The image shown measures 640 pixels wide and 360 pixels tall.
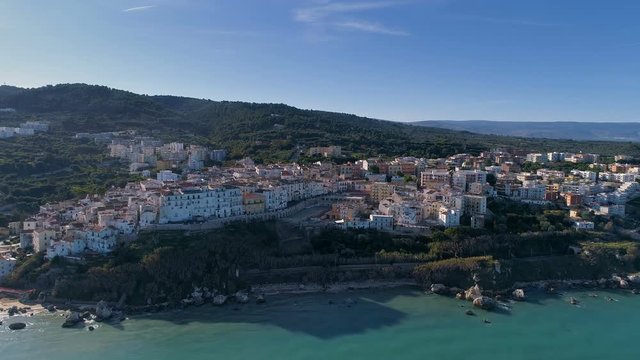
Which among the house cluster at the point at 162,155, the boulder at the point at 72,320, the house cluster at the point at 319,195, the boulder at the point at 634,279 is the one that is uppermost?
the house cluster at the point at 162,155

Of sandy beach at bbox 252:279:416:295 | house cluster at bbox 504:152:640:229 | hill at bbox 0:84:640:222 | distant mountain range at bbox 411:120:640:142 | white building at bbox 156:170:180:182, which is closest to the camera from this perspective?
sandy beach at bbox 252:279:416:295

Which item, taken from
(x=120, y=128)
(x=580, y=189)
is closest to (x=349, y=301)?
(x=580, y=189)

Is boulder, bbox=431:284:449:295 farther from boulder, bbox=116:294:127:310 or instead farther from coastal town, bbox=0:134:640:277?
boulder, bbox=116:294:127:310

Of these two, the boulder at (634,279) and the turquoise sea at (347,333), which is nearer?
the turquoise sea at (347,333)

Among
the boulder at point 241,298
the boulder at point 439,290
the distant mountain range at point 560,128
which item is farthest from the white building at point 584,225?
the distant mountain range at point 560,128

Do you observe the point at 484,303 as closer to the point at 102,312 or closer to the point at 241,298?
the point at 241,298

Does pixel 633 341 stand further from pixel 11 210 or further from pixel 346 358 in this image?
pixel 11 210

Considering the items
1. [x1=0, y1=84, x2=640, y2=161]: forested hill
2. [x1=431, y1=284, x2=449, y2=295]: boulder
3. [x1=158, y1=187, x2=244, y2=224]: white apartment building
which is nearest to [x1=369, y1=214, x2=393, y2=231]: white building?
[x1=431, y1=284, x2=449, y2=295]: boulder

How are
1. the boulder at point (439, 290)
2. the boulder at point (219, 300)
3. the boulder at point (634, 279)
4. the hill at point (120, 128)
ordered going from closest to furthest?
the boulder at point (219, 300)
the boulder at point (439, 290)
the boulder at point (634, 279)
the hill at point (120, 128)

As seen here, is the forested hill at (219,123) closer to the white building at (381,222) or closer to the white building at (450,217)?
the white building at (381,222)
